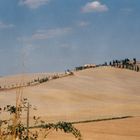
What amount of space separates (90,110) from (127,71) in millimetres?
25177

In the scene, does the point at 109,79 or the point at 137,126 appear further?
the point at 109,79

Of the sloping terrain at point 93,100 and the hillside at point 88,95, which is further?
the hillside at point 88,95

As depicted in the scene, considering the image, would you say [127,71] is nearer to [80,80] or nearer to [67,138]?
[80,80]

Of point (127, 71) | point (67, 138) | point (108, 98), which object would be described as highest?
point (127, 71)

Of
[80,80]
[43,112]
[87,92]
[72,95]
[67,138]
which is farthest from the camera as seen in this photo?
[80,80]

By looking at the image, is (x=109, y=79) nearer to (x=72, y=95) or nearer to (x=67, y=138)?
(x=72, y=95)

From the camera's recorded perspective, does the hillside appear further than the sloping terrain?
Yes

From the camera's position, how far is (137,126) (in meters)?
21.7

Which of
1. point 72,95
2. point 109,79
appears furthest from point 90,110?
point 109,79

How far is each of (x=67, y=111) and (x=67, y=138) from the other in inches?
570

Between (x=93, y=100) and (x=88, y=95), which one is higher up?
(x=88, y=95)

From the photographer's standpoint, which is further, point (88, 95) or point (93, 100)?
point (88, 95)

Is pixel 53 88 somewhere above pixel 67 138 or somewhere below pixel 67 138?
above

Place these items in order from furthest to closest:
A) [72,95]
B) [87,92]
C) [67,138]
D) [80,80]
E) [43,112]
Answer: [80,80], [87,92], [72,95], [43,112], [67,138]
